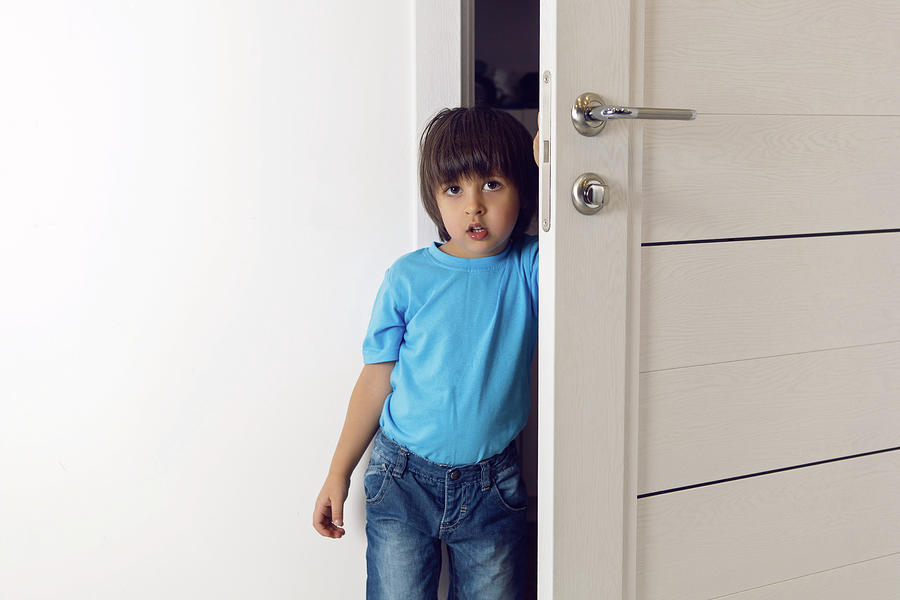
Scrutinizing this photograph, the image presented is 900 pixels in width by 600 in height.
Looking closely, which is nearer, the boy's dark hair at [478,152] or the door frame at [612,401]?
the door frame at [612,401]

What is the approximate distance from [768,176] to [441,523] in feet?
2.22

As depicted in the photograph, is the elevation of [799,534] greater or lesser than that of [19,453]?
lesser

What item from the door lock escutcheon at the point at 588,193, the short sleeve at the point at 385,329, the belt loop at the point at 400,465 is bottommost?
the belt loop at the point at 400,465

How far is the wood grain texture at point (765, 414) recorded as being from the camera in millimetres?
1096

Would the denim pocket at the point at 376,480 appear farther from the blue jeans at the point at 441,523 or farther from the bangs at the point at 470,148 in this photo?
the bangs at the point at 470,148

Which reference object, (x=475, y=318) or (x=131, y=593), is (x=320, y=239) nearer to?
(x=475, y=318)

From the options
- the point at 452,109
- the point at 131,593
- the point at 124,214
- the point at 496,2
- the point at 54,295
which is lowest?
the point at 131,593

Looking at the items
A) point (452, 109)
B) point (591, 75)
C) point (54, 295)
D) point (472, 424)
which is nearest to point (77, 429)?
point (54, 295)

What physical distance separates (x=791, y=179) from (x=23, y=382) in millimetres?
1144

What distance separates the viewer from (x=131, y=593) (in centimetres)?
130

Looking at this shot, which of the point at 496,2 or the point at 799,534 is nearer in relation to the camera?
the point at 799,534

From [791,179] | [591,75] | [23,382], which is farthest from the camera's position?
[23,382]

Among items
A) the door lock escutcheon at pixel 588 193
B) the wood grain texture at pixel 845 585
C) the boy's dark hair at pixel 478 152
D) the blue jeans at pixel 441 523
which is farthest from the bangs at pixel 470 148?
the wood grain texture at pixel 845 585

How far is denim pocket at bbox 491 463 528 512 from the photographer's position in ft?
4.01
